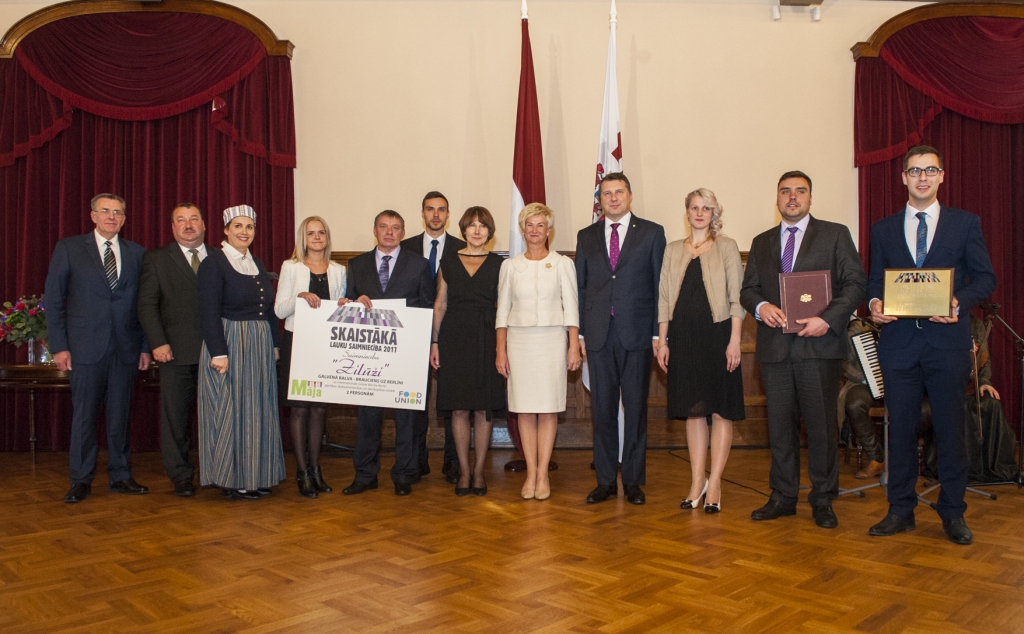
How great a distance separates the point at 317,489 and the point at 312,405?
471mm

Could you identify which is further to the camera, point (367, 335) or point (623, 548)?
point (367, 335)

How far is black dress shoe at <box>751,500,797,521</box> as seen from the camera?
3.76 metres

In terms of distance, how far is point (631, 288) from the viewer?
4.10 meters

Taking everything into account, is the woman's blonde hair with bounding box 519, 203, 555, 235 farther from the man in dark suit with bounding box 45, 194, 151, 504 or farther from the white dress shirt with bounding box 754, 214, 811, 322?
the man in dark suit with bounding box 45, 194, 151, 504

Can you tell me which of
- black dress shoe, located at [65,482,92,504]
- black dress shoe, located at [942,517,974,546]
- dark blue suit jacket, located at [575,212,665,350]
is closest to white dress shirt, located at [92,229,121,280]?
black dress shoe, located at [65,482,92,504]

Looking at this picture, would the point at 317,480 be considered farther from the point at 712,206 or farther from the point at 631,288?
the point at 712,206

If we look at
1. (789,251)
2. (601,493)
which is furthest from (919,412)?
(601,493)

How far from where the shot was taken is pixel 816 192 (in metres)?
6.53

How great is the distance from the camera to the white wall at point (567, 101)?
21.1 feet

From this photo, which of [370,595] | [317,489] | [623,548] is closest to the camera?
[370,595]

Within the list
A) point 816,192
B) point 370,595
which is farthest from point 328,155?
point 370,595

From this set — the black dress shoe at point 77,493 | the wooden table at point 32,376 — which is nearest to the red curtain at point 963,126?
the black dress shoe at point 77,493

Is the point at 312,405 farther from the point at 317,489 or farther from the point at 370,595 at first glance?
the point at 370,595

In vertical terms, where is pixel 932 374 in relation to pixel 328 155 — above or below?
below
